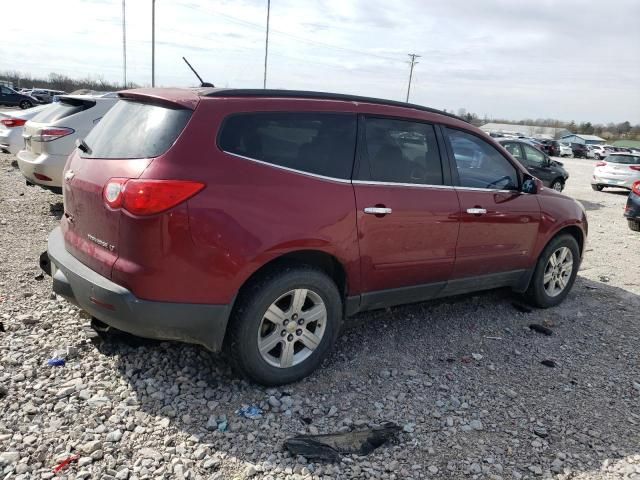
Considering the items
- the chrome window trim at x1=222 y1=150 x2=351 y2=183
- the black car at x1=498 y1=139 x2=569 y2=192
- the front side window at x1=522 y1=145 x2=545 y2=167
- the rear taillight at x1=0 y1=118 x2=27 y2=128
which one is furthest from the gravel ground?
the front side window at x1=522 y1=145 x2=545 y2=167

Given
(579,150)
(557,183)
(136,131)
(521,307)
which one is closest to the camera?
(136,131)

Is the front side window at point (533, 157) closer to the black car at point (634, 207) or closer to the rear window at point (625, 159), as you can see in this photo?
the rear window at point (625, 159)

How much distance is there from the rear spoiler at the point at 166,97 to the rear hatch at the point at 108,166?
2 cm

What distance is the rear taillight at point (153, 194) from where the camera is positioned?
288cm

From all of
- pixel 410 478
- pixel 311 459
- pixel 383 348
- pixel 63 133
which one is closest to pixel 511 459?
pixel 410 478

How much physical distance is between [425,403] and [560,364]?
55.6 inches

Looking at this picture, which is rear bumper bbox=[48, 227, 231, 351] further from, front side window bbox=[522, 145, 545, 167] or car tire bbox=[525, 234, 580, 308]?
front side window bbox=[522, 145, 545, 167]

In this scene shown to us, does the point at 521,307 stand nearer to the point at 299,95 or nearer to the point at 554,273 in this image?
the point at 554,273

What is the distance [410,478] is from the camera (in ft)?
9.05

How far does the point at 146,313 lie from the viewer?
2.99m

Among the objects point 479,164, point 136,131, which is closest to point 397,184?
point 479,164

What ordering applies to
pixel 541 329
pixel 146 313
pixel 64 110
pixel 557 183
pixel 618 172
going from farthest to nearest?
pixel 618 172 < pixel 557 183 < pixel 64 110 < pixel 541 329 < pixel 146 313

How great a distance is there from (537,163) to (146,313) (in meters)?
15.1

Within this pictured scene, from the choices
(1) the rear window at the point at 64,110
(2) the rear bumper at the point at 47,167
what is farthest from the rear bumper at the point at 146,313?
(1) the rear window at the point at 64,110
